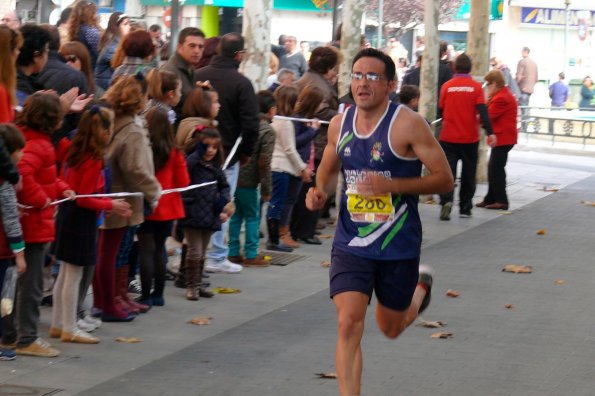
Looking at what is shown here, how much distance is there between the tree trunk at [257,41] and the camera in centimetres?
1432

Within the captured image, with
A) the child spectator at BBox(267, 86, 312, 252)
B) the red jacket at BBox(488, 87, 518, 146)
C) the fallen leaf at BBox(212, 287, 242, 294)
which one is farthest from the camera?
the red jacket at BBox(488, 87, 518, 146)

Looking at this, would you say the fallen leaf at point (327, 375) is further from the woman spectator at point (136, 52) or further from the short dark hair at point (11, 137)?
the woman spectator at point (136, 52)

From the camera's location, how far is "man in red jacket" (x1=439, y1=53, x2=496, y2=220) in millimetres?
16781

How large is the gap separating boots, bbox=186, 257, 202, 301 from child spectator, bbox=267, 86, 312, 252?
268cm

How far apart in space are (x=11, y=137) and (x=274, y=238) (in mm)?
5973

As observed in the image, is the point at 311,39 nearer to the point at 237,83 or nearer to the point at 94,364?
the point at 237,83

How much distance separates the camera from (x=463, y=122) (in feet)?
55.1

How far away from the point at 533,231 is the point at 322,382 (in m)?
8.33

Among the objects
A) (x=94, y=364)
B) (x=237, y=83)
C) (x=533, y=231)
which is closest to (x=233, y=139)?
(x=237, y=83)

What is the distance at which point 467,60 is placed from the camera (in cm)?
1680

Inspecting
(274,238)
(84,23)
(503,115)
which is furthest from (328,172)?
(503,115)

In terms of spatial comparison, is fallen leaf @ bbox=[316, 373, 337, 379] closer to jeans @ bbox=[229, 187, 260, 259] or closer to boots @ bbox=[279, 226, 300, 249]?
jeans @ bbox=[229, 187, 260, 259]

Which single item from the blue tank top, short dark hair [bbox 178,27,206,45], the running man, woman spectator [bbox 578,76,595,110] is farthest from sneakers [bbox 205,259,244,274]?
woman spectator [bbox 578,76,595,110]

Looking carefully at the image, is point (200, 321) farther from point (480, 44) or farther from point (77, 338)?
point (480, 44)
